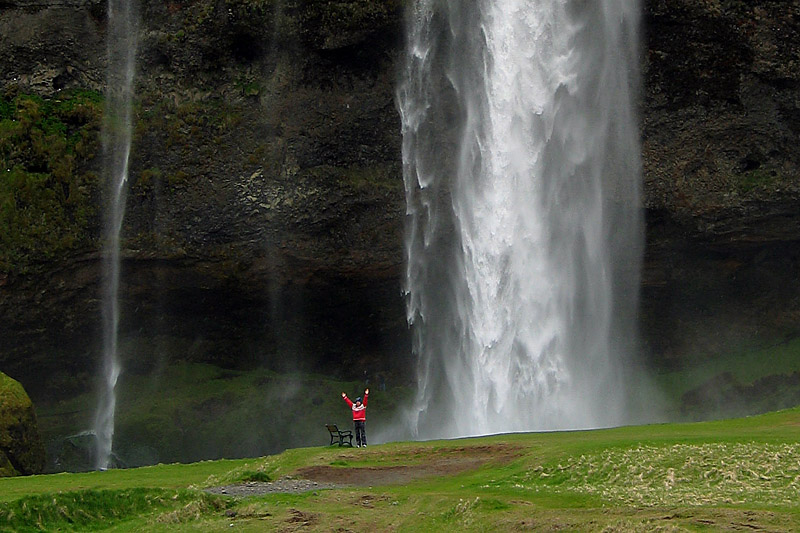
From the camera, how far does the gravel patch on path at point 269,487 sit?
1956 cm

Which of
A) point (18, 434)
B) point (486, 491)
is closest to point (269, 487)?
point (486, 491)

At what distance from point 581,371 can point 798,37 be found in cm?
1505

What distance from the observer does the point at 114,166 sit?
39375 mm

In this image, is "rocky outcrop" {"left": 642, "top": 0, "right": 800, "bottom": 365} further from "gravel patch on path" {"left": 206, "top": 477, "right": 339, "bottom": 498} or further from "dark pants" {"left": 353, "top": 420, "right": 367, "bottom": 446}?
"gravel patch on path" {"left": 206, "top": 477, "right": 339, "bottom": 498}

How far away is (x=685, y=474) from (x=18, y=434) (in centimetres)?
2047

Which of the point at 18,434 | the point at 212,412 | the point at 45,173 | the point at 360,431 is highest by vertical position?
the point at 45,173

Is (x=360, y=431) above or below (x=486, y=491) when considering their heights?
above

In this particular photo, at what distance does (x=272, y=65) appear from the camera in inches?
1559

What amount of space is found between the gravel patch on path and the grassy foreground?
0.39 metres

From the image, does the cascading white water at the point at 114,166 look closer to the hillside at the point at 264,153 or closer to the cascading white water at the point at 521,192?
the hillside at the point at 264,153

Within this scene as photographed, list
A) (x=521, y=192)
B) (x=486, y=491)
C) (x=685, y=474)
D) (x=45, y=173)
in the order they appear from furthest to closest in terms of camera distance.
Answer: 1. (x=45, y=173)
2. (x=521, y=192)
3. (x=486, y=491)
4. (x=685, y=474)

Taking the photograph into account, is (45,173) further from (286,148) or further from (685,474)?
(685,474)

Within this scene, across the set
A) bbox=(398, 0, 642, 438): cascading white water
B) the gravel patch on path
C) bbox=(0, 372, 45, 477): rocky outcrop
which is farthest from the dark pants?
bbox=(0, 372, 45, 477): rocky outcrop

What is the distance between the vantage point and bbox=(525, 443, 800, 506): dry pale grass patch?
16906 millimetres
